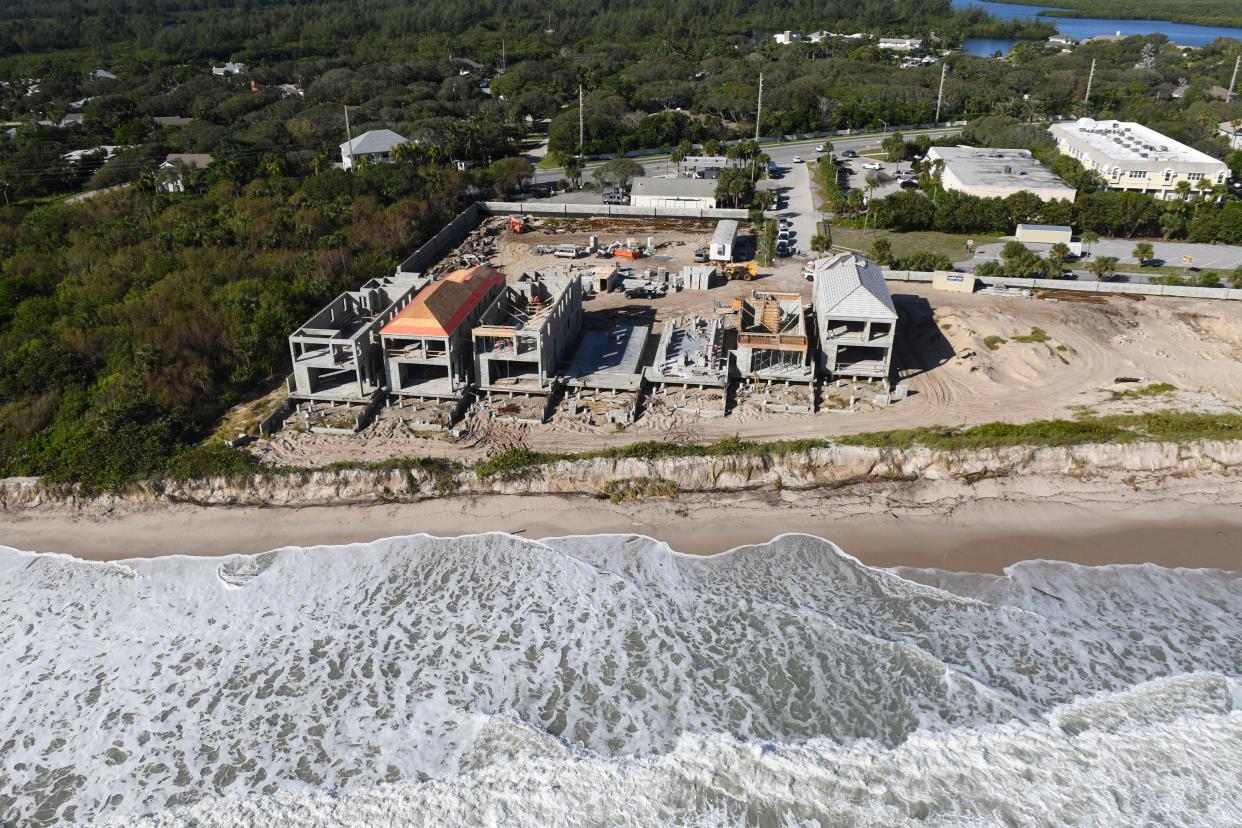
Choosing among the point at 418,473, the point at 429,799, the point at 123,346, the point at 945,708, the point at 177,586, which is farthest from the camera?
the point at 123,346

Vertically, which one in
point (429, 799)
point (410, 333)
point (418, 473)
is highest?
point (410, 333)

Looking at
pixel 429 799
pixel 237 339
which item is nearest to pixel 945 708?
pixel 429 799

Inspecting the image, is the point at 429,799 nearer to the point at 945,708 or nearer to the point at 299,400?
the point at 945,708

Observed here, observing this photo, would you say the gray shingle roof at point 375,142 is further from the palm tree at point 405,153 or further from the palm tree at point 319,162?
the palm tree at point 405,153

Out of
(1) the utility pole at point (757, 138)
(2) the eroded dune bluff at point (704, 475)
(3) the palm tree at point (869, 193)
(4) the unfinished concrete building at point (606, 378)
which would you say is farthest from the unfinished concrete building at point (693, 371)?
(1) the utility pole at point (757, 138)

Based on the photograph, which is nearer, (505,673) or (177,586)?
(505,673)

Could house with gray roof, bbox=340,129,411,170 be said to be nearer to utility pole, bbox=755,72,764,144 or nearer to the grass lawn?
utility pole, bbox=755,72,764,144
